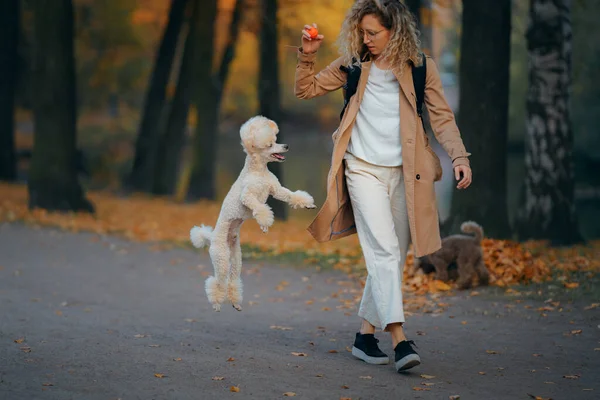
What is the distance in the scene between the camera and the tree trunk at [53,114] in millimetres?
17094

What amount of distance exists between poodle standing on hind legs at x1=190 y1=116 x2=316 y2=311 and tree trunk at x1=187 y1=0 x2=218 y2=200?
647 inches

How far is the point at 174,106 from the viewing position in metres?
24.6

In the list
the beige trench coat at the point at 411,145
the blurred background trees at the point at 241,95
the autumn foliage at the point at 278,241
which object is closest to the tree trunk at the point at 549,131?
the blurred background trees at the point at 241,95

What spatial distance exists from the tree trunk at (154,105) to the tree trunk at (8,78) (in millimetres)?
3114

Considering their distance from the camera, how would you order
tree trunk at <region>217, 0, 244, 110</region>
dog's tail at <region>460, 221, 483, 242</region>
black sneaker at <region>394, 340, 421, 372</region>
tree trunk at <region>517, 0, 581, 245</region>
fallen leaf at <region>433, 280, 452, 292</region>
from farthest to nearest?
tree trunk at <region>217, 0, 244, 110</region> → tree trunk at <region>517, 0, 581, 245</region> → fallen leaf at <region>433, 280, 452, 292</region> → dog's tail at <region>460, 221, 483, 242</region> → black sneaker at <region>394, 340, 421, 372</region>

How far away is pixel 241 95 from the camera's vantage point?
151 feet

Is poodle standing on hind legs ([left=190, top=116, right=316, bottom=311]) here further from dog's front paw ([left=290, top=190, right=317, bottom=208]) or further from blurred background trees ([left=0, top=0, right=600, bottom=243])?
blurred background trees ([left=0, top=0, right=600, bottom=243])

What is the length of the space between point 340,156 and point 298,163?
3862cm

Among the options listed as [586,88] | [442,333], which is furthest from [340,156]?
[586,88]

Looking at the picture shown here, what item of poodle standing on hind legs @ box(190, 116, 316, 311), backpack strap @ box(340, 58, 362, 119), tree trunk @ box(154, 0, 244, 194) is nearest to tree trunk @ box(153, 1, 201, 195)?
tree trunk @ box(154, 0, 244, 194)

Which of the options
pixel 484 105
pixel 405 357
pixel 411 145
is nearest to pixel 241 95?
pixel 484 105

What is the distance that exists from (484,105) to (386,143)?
663 centimetres

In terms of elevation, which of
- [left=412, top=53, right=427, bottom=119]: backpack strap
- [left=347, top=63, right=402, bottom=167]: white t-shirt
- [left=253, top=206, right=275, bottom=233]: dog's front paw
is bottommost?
[left=253, top=206, right=275, bottom=233]: dog's front paw

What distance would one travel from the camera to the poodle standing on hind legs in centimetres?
609
